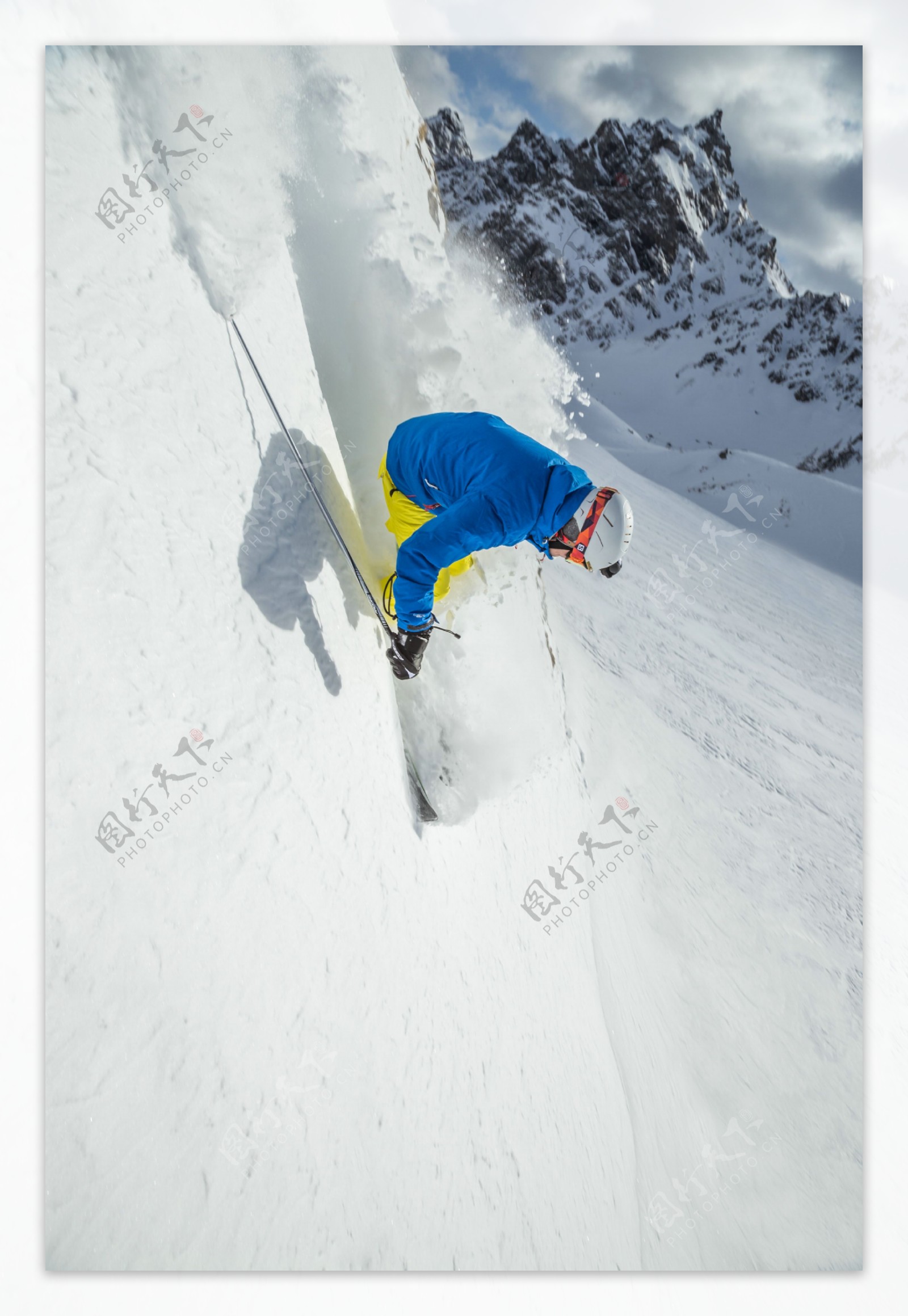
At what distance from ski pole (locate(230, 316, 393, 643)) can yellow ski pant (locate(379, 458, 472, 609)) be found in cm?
5

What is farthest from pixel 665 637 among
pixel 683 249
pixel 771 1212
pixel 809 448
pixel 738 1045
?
pixel 683 249

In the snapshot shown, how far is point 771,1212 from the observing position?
7.22 feet

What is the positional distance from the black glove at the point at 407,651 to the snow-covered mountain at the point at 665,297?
104ft

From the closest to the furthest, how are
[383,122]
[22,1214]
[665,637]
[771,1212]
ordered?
[22,1214], [383,122], [771,1212], [665,637]

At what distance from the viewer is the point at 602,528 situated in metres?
1.24

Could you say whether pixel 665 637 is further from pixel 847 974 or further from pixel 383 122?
pixel 383 122

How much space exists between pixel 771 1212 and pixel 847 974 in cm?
215

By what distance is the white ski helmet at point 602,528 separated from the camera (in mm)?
1227
